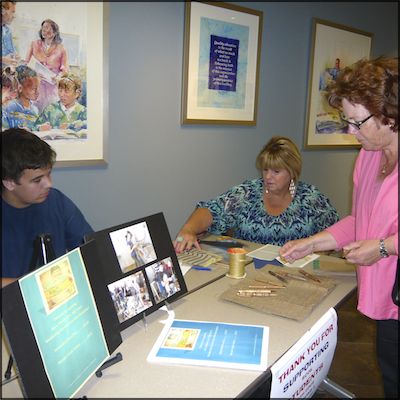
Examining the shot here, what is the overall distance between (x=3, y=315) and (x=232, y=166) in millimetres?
2500

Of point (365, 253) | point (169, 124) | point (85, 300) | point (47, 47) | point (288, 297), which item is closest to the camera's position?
point (85, 300)

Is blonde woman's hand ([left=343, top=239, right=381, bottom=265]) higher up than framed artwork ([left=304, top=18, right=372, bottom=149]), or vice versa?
framed artwork ([left=304, top=18, right=372, bottom=149])

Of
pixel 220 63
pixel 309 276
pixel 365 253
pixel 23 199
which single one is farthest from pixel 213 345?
pixel 220 63

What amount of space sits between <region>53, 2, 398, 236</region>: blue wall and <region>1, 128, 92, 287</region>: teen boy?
0.52 metres

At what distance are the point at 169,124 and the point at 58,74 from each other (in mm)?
774

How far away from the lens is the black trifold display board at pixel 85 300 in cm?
79

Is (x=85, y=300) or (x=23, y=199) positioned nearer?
(x=85, y=300)

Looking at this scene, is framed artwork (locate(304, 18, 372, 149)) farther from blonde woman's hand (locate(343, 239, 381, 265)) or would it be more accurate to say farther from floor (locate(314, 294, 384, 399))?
blonde woman's hand (locate(343, 239, 381, 265))

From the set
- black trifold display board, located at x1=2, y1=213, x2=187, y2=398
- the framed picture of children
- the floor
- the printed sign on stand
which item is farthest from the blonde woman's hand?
the framed picture of children

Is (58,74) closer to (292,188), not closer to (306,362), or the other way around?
(292,188)

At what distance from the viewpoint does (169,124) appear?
2678 mm

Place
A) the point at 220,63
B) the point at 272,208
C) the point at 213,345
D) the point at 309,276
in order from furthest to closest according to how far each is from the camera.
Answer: the point at 220,63
the point at 272,208
the point at 309,276
the point at 213,345

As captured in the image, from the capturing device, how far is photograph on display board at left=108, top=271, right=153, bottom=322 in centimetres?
116

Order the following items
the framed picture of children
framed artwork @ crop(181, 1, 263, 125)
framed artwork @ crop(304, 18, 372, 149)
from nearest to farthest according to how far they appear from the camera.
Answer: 1. the framed picture of children
2. framed artwork @ crop(181, 1, 263, 125)
3. framed artwork @ crop(304, 18, 372, 149)
